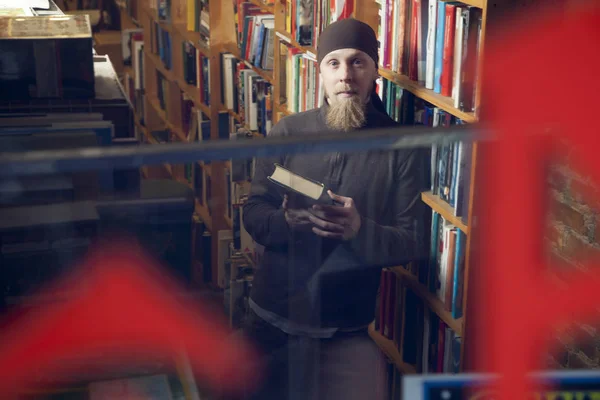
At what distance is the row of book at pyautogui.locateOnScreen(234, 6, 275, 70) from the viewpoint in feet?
9.45

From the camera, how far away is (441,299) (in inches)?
69.0

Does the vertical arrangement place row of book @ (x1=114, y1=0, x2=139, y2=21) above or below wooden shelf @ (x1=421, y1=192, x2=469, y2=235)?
above

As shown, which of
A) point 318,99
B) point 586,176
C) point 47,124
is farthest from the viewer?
point 318,99

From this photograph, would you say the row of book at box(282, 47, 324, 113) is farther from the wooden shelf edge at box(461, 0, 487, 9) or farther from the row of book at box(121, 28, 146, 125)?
the row of book at box(121, 28, 146, 125)

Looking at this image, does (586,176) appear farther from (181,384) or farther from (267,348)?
(181,384)

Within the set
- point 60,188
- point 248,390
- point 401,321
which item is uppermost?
point 60,188

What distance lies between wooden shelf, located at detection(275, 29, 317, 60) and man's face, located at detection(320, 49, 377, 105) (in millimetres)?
485

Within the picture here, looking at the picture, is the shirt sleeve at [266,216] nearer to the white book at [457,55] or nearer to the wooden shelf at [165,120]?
the white book at [457,55]

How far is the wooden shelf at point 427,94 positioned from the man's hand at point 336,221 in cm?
31

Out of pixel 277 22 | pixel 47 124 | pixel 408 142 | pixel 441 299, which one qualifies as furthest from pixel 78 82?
pixel 277 22

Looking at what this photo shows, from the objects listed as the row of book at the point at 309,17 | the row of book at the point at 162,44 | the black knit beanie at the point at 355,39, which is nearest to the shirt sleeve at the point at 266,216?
the black knit beanie at the point at 355,39

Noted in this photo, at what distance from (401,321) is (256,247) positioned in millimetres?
400

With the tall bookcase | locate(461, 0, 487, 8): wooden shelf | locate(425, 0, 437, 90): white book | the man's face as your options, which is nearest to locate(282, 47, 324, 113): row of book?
the tall bookcase

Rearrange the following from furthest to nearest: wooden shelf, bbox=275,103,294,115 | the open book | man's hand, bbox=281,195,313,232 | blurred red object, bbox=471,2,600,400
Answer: wooden shelf, bbox=275,103,294,115 < man's hand, bbox=281,195,313,232 < the open book < blurred red object, bbox=471,2,600,400
